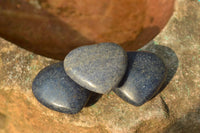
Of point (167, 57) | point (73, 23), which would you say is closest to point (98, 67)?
point (167, 57)

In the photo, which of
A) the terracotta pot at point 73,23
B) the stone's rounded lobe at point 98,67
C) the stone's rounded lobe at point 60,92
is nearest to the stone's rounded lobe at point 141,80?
the stone's rounded lobe at point 98,67

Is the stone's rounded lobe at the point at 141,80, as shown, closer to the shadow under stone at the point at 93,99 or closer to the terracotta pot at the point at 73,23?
the shadow under stone at the point at 93,99

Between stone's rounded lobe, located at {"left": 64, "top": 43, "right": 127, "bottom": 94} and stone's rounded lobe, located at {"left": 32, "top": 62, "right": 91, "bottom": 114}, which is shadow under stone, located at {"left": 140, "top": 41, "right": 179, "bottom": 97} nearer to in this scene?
stone's rounded lobe, located at {"left": 64, "top": 43, "right": 127, "bottom": 94}

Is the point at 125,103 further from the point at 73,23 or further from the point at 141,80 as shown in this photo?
the point at 73,23

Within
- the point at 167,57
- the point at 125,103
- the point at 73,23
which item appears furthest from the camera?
the point at 73,23

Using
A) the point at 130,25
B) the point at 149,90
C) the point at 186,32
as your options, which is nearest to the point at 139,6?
the point at 130,25

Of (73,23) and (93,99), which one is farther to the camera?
(73,23)

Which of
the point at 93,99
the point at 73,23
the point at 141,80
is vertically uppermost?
the point at 141,80
